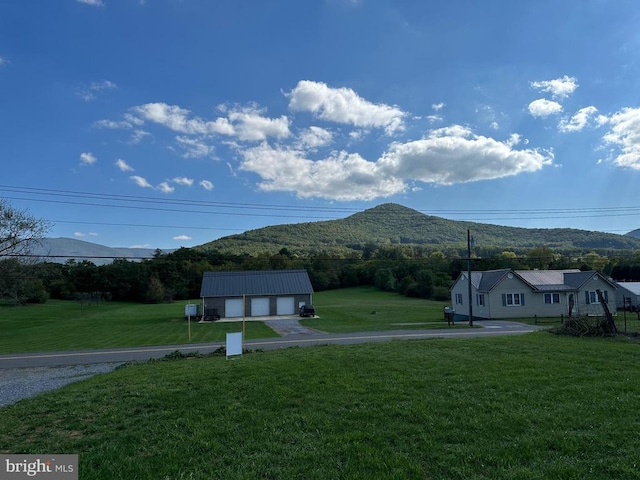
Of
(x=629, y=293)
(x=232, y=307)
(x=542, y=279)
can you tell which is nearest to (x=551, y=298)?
(x=542, y=279)

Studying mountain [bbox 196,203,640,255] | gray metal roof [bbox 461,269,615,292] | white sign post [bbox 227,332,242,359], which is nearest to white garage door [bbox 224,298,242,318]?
mountain [bbox 196,203,640,255]

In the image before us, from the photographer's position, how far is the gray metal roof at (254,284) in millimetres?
42281

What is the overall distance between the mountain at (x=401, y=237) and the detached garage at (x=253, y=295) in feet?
29.2

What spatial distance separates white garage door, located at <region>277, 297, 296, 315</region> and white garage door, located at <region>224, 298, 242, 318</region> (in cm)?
431

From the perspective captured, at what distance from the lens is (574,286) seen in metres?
37.2

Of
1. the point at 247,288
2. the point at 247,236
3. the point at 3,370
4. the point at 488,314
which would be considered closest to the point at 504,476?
the point at 3,370

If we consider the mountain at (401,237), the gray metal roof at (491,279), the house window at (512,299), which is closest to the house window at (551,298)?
the house window at (512,299)

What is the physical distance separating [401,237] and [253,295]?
4810 cm

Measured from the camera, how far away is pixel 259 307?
42469 millimetres

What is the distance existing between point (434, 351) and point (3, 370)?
53.6 ft

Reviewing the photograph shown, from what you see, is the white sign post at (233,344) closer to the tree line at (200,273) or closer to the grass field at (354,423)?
the grass field at (354,423)

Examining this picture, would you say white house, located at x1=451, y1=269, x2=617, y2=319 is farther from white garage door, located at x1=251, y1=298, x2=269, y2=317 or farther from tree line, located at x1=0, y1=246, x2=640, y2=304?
white garage door, located at x1=251, y1=298, x2=269, y2=317

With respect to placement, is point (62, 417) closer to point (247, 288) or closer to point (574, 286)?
point (247, 288)

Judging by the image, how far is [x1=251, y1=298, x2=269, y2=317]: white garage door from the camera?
42.3m
